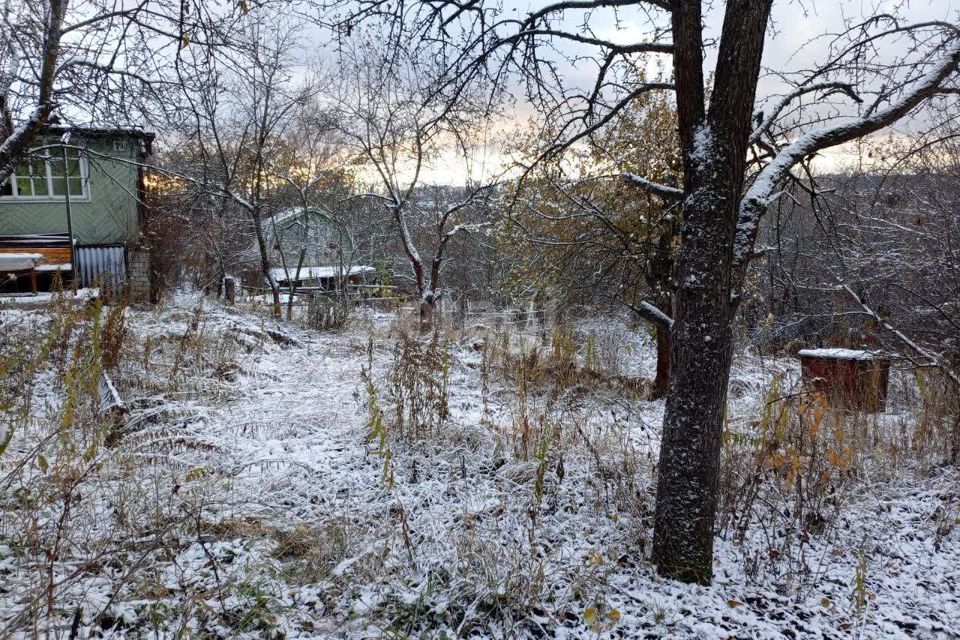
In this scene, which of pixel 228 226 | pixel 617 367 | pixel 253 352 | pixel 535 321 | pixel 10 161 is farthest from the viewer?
pixel 228 226

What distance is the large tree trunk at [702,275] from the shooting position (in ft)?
8.50

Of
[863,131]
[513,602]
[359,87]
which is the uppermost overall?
[359,87]

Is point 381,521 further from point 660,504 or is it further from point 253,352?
point 253,352

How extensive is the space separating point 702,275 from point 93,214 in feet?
56.6

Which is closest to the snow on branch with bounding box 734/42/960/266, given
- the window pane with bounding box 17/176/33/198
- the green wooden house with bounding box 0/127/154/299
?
the green wooden house with bounding box 0/127/154/299

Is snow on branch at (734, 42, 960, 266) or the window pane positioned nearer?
snow on branch at (734, 42, 960, 266)

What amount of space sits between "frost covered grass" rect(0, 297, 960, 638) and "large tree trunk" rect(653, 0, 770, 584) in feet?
1.28

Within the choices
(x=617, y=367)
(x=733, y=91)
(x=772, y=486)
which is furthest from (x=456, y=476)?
(x=617, y=367)

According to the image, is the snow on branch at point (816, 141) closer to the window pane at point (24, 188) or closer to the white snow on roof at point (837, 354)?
the white snow on roof at point (837, 354)

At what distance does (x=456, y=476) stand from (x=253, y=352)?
478 centimetres

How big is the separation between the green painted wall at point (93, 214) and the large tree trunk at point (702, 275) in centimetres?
1589

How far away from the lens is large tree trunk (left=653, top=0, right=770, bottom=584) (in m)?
2.59

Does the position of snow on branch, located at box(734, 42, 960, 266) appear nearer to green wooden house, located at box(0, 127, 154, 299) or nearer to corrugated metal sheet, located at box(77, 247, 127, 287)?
green wooden house, located at box(0, 127, 154, 299)

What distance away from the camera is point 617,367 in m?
8.79
